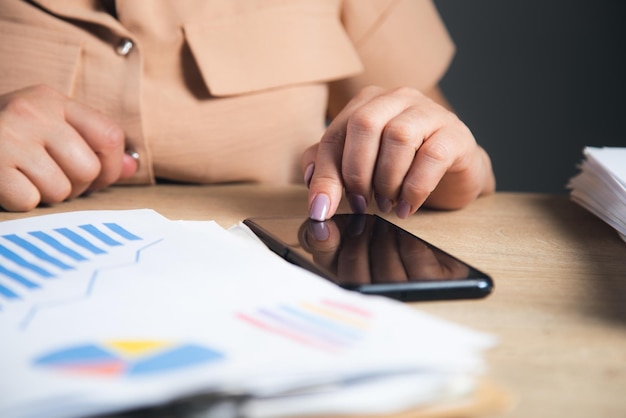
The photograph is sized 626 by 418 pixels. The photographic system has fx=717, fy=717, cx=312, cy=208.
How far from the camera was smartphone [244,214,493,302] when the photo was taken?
358 millimetres

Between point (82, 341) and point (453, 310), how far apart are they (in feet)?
0.59

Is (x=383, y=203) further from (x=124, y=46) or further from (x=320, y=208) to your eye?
(x=124, y=46)

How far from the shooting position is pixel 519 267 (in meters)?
0.45

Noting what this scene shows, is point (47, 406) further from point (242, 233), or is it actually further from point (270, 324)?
point (242, 233)

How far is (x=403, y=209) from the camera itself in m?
0.55

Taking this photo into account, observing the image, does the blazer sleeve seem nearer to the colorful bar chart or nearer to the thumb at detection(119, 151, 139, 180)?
the thumb at detection(119, 151, 139, 180)

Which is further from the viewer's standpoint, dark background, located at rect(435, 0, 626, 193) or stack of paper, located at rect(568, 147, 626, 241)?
dark background, located at rect(435, 0, 626, 193)

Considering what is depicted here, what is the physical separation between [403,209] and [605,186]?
0.16 m

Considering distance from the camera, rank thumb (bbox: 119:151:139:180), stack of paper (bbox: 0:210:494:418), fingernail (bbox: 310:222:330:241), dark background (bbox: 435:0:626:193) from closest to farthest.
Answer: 1. stack of paper (bbox: 0:210:494:418)
2. fingernail (bbox: 310:222:330:241)
3. thumb (bbox: 119:151:139:180)
4. dark background (bbox: 435:0:626:193)

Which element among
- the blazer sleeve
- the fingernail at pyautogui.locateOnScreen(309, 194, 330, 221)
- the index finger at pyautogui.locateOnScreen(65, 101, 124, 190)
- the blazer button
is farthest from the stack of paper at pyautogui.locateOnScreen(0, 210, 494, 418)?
the blazer sleeve

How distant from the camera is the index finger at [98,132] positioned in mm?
603

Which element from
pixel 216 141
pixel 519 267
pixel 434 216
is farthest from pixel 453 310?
pixel 216 141

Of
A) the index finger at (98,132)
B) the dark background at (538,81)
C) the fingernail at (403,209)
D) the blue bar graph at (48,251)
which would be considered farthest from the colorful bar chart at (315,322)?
the dark background at (538,81)

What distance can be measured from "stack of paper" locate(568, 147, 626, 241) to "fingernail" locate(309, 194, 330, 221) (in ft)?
0.68
